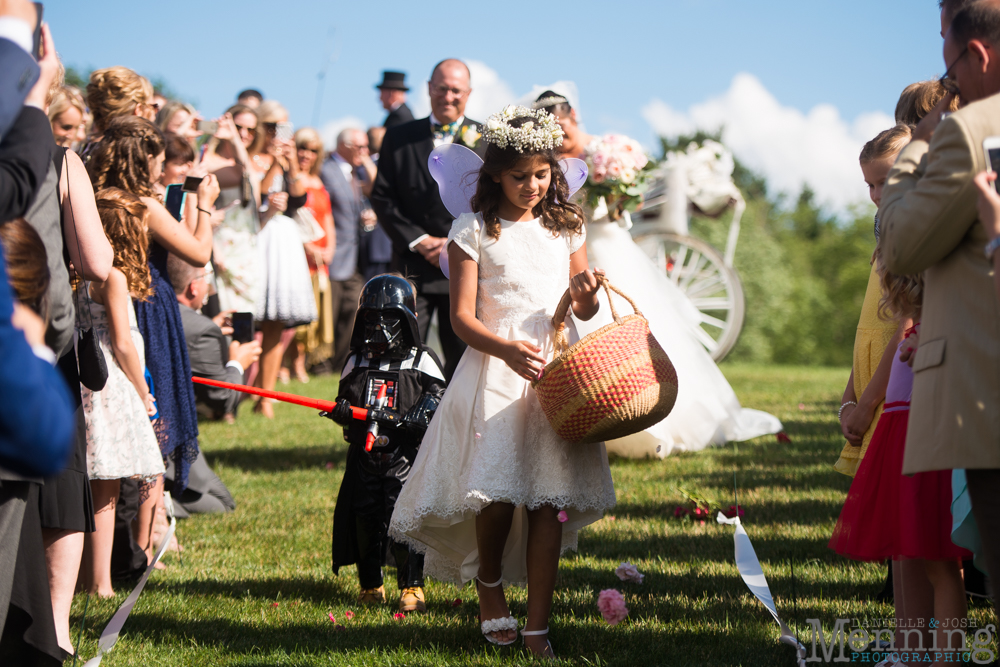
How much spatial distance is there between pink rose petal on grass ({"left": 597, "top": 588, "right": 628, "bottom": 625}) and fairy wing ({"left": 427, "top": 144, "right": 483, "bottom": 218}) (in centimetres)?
157

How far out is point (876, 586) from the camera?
355 cm

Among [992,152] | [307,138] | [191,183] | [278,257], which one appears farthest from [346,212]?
[992,152]

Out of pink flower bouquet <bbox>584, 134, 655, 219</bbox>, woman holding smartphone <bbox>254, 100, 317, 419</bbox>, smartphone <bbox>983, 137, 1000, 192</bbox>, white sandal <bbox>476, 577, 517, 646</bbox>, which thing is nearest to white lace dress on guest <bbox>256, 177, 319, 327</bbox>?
woman holding smartphone <bbox>254, 100, 317, 419</bbox>

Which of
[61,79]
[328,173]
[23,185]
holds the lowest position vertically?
[23,185]

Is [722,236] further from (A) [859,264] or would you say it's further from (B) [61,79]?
(B) [61,79]

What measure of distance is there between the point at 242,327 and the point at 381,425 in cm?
132

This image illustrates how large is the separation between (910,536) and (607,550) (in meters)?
1.94

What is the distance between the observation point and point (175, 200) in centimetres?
448

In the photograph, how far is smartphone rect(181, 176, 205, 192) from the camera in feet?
14.7

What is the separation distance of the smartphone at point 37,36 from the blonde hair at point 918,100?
9.02 ft

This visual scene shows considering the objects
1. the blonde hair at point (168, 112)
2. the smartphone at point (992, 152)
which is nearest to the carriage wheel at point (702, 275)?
the blonde hair at point (168, 112)

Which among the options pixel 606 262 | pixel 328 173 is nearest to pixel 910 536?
pixel 606 262

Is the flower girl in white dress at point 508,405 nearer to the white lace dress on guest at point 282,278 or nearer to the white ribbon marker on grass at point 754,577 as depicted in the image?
the white ribbon marker on grass at point 754,577

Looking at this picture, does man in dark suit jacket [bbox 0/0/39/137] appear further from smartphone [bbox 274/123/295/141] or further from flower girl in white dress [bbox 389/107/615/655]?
smartphone [bbox 274/123/295/141]
